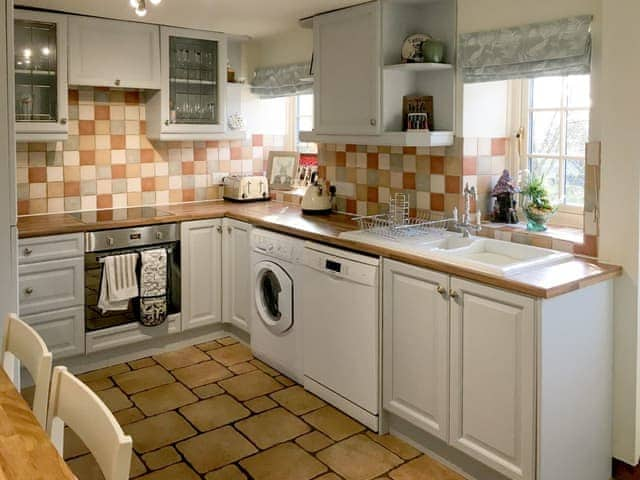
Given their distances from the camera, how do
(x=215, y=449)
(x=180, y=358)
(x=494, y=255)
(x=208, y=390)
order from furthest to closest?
(x=180, y=358)
(x=208, y=390)
(x=494, y=255)
(x=215, y=449)

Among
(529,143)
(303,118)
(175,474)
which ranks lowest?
(175,474)

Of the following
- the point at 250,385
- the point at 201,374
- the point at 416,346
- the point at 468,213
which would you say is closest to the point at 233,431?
the point at 250,385

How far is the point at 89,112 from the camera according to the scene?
4.15 meters

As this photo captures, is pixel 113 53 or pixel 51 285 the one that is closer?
pixel 51 285

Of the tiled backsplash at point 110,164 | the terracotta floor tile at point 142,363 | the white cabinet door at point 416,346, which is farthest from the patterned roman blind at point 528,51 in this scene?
the terracotta floor tile at point 142,363

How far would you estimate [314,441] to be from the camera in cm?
296

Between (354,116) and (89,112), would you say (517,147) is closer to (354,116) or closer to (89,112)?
(354,116)

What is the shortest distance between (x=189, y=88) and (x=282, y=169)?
94 centimetres

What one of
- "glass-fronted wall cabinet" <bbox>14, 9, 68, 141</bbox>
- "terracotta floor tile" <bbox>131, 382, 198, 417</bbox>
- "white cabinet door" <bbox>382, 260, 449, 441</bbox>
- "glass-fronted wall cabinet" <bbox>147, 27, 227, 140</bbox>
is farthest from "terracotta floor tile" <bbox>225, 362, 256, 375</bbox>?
"glass-fronted wall cabinet" <bbox>14, 9, 68, 141</bbox>

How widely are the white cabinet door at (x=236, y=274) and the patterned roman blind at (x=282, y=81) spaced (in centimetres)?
106

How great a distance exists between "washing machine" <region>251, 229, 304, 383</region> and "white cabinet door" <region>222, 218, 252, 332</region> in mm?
174

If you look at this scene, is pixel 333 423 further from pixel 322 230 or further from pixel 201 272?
pixel 201 272

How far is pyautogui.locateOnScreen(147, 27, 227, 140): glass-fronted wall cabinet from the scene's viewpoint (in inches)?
165

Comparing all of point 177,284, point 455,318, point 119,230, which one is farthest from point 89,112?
point 455,318
